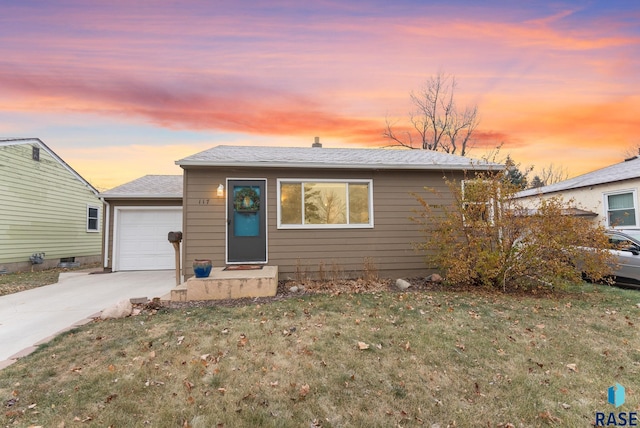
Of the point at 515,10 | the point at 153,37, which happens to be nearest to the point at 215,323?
the point at 153,37

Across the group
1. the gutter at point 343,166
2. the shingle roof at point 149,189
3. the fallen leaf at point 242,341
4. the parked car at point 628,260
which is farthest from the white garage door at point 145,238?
the parked car at point 628,260

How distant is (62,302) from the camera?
5734 millimetres

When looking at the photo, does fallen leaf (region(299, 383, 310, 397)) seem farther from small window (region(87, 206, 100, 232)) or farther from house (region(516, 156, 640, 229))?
small window (region(87, 206, 100, 232))

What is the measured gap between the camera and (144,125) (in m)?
11.3

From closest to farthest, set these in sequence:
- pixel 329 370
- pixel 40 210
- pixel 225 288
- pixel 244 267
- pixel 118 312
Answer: pixel 329 370
pixel 118 312
pixel 225 288
pixel 244 267
pixel 40 210

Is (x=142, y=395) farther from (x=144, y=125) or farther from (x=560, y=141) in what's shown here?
(x=560, y=141)

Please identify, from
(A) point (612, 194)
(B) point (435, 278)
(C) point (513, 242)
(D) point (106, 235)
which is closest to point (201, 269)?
(B) point (435, 278)

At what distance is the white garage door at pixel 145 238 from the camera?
31.9 feet

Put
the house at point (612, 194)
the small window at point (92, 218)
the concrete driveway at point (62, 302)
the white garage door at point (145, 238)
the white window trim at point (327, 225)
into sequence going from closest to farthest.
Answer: the concrete driveway at point (62, 302)
the white window trim at point (327, 225)
the white garage door at point (145, 238)
the house at point (612, 194)
the small window at point (92, 218)

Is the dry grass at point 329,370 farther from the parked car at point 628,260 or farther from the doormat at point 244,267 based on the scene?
the parked car at point 628,260

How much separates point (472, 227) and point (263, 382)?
5.23 meters

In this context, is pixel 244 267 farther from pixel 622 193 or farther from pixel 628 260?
pixel 622 193

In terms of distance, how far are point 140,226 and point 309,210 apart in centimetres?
→ 620

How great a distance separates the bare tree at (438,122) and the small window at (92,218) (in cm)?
1852
